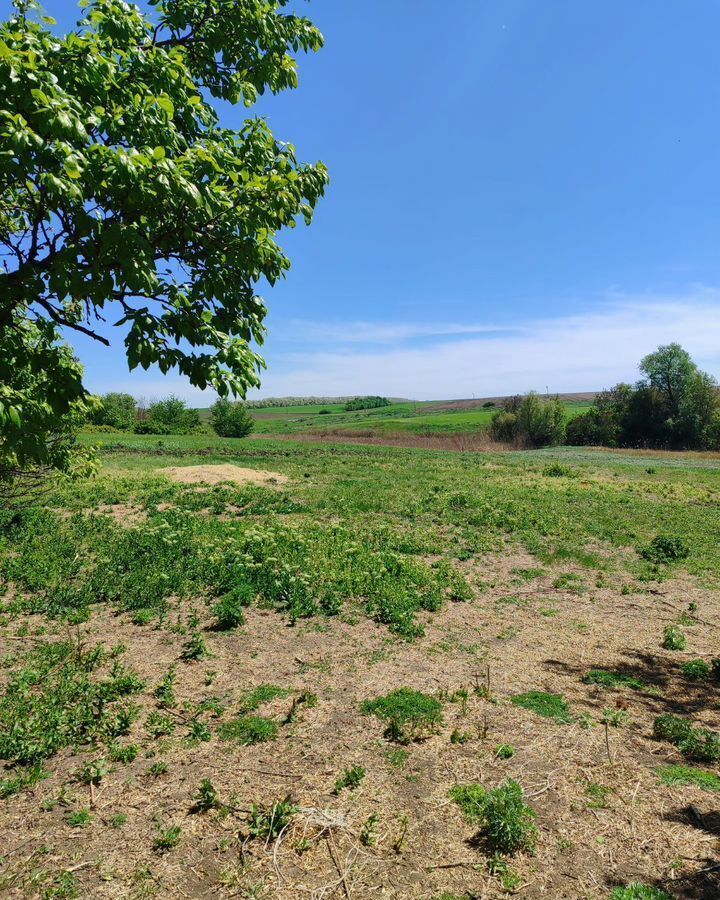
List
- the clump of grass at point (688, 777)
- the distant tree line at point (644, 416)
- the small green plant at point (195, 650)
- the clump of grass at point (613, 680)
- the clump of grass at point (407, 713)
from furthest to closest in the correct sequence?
1. the distant tree line at point (644, 416)
2. the small green plant at point (195, 650)
3. the clump of grass at point (613, 680)
4. the clump of grass at point (407, 713)
5. the clump of grass at point (688, 777)

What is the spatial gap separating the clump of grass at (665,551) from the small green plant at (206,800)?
11.7m

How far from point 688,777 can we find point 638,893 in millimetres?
1690

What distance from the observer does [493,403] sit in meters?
152

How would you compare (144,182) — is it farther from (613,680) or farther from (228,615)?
(613,680)

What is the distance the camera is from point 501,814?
393cm

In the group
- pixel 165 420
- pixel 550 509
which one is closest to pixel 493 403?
pixel 165 420

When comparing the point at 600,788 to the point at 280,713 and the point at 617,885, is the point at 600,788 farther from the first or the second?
the point at 280,713

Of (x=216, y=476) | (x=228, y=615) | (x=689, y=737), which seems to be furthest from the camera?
(x=216, y=476)

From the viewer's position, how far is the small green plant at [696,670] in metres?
6.82

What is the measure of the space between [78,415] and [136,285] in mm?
5581

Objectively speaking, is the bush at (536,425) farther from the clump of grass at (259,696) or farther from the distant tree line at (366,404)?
the distant tree line at (366,404)

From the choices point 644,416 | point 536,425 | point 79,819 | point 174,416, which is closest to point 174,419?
point 174,416

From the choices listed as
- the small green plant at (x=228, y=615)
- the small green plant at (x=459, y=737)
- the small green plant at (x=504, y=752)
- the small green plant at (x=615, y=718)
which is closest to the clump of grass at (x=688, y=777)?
the small green plant at (x=615, y=718)

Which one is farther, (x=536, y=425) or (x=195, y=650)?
(x=536, y=425)
